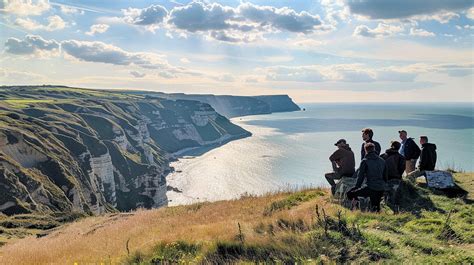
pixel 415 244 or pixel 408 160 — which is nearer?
pixel 415 244

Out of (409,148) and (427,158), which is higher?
(409,148)

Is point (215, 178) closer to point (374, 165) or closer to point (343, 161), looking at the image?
point (343, 161)

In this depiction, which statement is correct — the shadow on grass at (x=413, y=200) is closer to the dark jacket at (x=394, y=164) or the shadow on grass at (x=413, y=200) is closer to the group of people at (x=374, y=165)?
the dark jacket at (x=394, y=164)

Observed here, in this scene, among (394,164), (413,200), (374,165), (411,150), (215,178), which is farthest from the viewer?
(215,178)

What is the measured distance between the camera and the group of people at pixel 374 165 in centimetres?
1109

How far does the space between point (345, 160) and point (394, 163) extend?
168 centimetres

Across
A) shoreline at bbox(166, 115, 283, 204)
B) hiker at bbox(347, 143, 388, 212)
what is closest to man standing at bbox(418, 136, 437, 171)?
hiker at bbox(347, 143, 388, 212)

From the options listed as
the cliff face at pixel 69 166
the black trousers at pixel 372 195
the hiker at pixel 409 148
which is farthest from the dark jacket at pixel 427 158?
the cliff face at pixel 69 166

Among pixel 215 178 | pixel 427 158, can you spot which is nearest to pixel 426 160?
pixel 427 158

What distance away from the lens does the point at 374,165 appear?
1106 centimetres

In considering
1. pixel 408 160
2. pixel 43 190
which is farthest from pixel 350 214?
pixel 43 190

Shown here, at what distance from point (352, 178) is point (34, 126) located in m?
90.9

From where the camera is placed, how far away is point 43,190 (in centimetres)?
5778

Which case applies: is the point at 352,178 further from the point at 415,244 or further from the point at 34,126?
the point at 34,126
